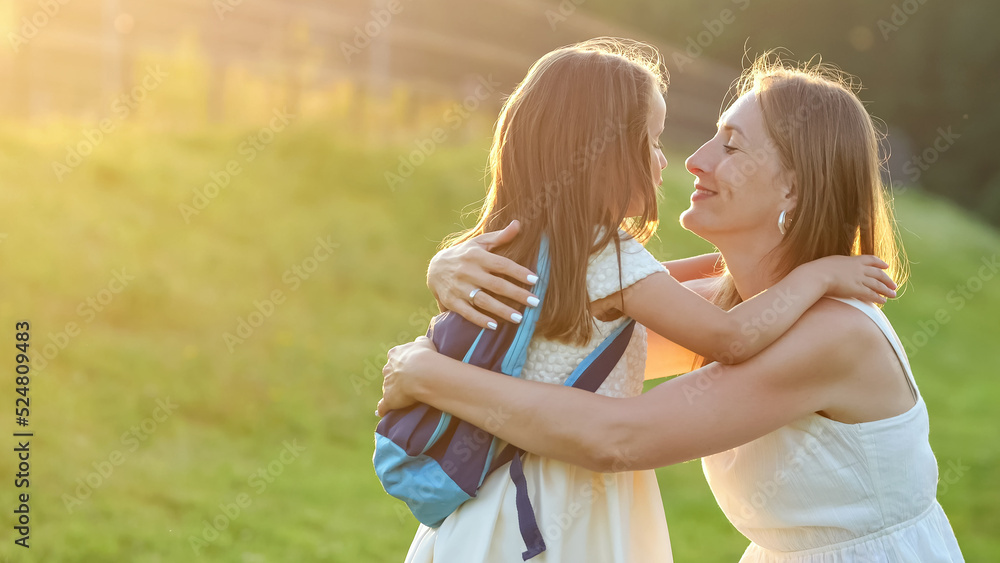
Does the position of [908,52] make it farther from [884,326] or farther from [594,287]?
[594,287]

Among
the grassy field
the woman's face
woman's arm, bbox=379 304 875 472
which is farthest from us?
the grassy field

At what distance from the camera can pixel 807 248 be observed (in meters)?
1.93

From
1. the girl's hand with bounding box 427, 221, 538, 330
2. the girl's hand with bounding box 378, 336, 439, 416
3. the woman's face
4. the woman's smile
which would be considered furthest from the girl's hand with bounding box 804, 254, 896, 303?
the girl's hand with bounding box 378, 336, 439, 416

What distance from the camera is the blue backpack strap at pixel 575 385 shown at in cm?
169

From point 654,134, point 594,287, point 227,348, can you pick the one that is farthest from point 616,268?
point 227,348

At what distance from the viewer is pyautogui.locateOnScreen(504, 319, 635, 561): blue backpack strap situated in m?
1.69

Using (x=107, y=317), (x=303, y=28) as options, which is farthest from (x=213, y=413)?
(x=303, y=28)

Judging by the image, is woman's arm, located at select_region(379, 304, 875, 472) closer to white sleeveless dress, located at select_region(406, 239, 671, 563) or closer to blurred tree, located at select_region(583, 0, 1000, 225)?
white sleeveless dress, located at select_region(406, 239, 671, 563)

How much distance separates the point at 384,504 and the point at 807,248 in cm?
373

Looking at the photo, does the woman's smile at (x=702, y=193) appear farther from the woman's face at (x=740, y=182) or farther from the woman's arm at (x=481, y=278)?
the woman's arm at (x=481, y=278)

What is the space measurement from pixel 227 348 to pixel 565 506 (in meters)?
4.78

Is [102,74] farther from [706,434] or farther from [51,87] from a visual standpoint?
[706,434]

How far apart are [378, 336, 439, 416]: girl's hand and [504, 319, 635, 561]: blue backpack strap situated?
23 centimetres

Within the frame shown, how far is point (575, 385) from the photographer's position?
1.77 meters
